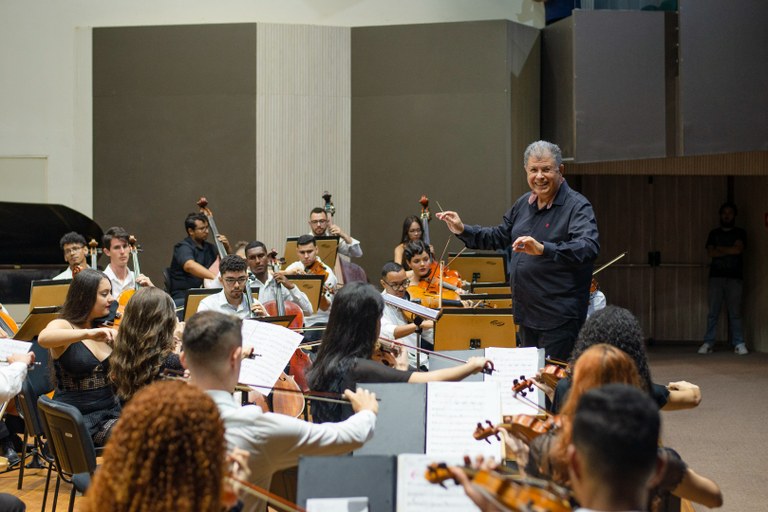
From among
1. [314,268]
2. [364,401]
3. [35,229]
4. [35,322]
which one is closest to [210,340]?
[364,401]

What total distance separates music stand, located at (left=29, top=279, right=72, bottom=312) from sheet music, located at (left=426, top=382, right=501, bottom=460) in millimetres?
3598

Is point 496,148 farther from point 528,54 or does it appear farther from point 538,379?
point 538,379

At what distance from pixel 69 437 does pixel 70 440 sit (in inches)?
0.5

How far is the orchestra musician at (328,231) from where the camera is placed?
8.38 meters

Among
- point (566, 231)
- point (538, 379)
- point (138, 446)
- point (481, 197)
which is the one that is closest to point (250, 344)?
point (538, 379)

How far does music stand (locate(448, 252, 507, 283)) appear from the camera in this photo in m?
7.96

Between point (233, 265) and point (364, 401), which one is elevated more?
point (233, 265)

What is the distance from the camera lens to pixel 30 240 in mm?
8750

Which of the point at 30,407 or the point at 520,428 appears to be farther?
the point at 30,407

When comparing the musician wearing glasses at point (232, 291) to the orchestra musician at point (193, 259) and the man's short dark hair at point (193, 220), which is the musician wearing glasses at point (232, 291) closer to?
the orchestra musician at point (193, 259)

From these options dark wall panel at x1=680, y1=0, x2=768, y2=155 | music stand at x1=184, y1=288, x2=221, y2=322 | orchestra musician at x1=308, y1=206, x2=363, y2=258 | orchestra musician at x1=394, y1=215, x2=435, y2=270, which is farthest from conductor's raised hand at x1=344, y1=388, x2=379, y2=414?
dark wall panel at x1=680, y1=0, x2=768, y2=155

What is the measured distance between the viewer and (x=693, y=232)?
1038 centimetres

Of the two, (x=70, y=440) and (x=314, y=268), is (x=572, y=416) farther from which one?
(x=314, y=268)

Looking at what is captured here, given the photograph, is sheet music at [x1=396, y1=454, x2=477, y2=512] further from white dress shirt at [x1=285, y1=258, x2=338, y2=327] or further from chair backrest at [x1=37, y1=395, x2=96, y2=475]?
white dress shirt at [x1=285, y1=258, x2=338, y2=327]
